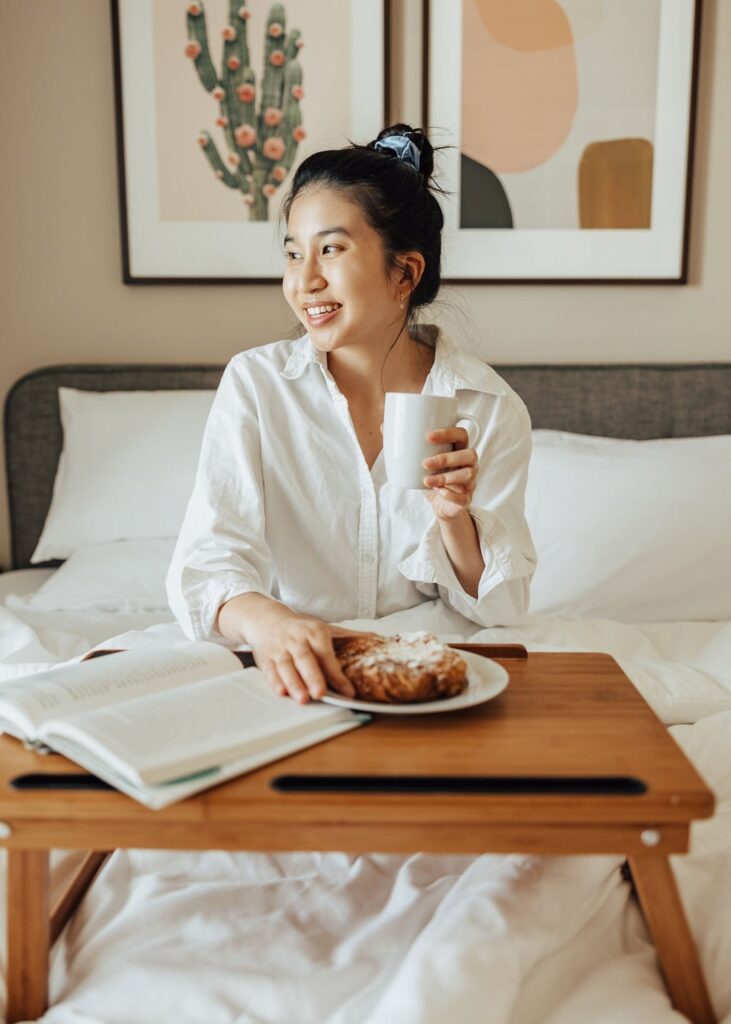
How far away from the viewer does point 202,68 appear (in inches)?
101

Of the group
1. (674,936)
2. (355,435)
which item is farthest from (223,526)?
(674,936)

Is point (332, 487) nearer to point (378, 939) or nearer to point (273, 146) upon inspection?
point (378, 939)

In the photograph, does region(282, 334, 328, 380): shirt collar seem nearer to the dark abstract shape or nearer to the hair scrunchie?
the hair scrunchie

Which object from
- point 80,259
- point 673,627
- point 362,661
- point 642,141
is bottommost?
point 673,627

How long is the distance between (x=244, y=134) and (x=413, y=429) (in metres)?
1.65

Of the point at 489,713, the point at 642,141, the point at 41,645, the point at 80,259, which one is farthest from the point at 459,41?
the point at 489,713

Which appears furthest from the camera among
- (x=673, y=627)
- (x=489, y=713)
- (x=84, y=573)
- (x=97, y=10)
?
(x=97, y=10)

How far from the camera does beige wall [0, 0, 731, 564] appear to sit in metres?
2.58

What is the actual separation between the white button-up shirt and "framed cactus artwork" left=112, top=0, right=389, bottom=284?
0.99m

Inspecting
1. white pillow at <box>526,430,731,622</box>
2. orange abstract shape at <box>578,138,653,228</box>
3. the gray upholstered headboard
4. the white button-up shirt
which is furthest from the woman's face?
orange abstract shape at <box>578,138,653,228</box>

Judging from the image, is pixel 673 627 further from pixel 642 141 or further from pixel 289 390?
pixel 642 141

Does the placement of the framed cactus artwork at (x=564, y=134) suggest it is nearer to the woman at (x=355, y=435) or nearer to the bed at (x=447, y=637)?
the bed at (x=447, y=637)

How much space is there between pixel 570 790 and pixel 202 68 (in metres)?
2.31

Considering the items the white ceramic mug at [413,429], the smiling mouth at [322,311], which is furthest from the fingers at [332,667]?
the smiling mouth at [322,311]
